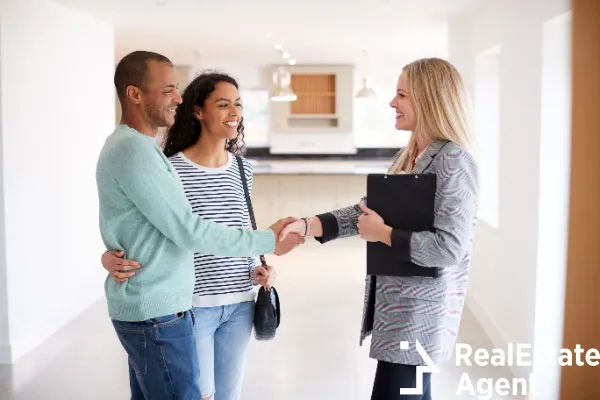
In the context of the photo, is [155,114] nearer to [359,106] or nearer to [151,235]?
[151,235]

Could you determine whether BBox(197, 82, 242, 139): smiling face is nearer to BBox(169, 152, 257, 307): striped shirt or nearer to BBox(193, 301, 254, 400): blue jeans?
BBox(169, 152, 257, 307): striped shirt

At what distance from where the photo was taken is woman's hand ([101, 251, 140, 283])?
1873 millimetres

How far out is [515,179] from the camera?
14.7 ft

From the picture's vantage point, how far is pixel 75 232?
5.74 meters

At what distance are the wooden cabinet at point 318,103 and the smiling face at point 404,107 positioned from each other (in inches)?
405

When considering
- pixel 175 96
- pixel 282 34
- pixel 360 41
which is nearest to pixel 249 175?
pixel 175 96

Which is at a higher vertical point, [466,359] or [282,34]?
[282,34]

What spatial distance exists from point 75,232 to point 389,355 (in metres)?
4.27

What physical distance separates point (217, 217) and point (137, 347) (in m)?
0.55

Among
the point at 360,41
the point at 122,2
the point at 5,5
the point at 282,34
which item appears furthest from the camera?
the point at 360,41

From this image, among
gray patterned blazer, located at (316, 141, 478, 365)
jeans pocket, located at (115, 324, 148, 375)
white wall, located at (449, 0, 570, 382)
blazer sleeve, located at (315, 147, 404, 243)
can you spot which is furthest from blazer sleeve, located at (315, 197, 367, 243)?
white wall, located at (449, 0, 570, 382)

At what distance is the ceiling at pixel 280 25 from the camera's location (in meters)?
5.80

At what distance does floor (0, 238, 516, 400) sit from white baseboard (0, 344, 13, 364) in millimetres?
66

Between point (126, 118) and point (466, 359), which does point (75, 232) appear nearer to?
point (466, 359)
